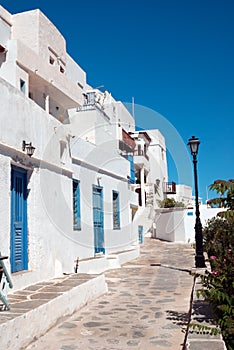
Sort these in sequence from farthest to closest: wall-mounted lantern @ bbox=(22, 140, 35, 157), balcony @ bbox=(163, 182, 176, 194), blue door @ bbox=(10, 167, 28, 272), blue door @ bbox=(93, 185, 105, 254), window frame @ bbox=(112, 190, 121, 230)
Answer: balcony @ bbox=(163, 182, 176, 194), window frame @ bbox=(112, 190, 121, 230), blue door @ bbox=(93, 185, 105, 254), wall-mounted lantern @ bbox=(22, 140, 35, 157), blue door @ bbox=(10, 167, 28, 272)

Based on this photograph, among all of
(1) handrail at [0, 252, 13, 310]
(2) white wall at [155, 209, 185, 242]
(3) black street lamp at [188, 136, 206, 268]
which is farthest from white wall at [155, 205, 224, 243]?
(1) handrail at [0, 252, 13, 310]

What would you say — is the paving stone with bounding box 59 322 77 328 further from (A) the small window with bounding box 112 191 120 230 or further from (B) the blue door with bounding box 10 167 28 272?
(A) the small window with bounding box 112 191 120 230

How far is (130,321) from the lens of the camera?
671 cm

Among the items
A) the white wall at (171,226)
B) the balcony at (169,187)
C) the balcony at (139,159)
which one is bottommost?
the white wall at (171,226)

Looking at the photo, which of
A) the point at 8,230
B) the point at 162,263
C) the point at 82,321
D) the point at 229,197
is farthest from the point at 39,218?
the point at 162,263

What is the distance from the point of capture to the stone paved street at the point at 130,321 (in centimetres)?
543

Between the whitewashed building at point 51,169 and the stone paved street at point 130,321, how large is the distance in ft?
4.72

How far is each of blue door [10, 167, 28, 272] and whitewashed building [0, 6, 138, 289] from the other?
0.02 m

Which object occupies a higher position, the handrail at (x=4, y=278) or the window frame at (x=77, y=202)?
the window frame at (x=77, y=202)

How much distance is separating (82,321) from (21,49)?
47.5 ft

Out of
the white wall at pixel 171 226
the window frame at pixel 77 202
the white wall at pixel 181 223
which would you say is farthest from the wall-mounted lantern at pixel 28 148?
the white wall at pixel 171 226

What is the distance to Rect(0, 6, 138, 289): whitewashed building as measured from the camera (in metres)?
7.45

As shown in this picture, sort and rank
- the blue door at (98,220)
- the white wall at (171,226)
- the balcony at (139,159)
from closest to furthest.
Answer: the blue door at (98,220), the white wall at (171,226), the balcony at (139,159)

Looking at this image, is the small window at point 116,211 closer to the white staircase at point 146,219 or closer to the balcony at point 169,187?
the white staircase at point 146,219
